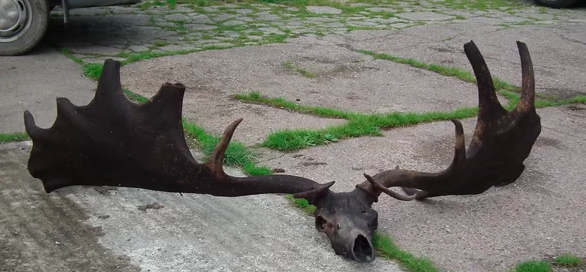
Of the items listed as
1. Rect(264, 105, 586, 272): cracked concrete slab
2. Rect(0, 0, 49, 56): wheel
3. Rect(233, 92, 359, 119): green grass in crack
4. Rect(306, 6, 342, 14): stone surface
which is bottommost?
Rect(306, 6, 342, 14): stone surface

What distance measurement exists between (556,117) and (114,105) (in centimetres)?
344

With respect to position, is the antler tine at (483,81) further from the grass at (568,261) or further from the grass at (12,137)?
the grass at (12,137)

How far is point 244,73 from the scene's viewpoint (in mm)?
6133

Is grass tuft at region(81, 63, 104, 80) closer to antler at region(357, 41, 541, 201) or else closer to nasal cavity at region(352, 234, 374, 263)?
antler at region(357, 41, 541, 201)

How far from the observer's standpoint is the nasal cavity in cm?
308

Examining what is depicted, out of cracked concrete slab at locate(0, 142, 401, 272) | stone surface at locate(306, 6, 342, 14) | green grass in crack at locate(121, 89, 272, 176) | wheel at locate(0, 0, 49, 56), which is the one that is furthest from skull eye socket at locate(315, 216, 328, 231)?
stone surface at locate(306, 6, 342, 14)

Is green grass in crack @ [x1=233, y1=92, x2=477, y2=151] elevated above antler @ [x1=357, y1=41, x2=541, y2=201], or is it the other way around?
antler @ [x1=357, y1=41, x2=541, y2=201]

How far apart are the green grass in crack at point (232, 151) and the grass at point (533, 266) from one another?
1476mm

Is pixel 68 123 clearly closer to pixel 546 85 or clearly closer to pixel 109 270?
pixel 109 270

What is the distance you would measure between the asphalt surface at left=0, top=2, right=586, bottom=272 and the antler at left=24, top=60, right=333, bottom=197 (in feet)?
0.92

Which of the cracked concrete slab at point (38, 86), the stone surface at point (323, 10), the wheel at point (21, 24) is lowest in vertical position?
the stone surface at point (323, 10)

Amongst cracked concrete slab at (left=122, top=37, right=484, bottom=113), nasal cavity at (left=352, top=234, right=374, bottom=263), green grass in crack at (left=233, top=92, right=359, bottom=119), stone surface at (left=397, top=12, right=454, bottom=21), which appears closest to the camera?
nasal cavity at (left=352, top=234, right=374, bottom=263)

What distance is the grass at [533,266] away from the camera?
3.11 m

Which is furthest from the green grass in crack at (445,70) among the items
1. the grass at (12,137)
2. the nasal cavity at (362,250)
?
the grass at (12,137)
